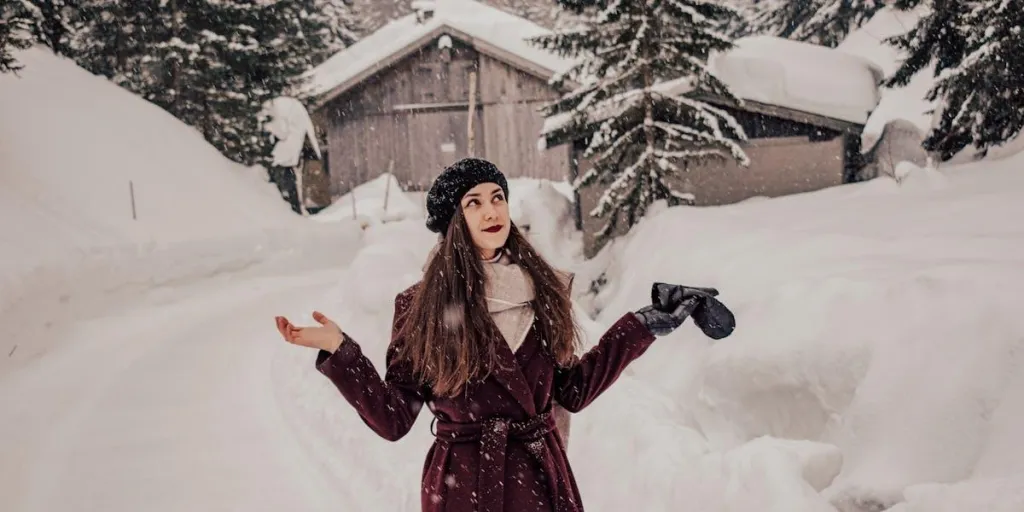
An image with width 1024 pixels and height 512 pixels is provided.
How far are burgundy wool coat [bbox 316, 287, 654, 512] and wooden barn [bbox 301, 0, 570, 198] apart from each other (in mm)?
22370

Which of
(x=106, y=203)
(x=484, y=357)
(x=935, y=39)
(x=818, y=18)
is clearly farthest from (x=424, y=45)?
(x=484, y=357)

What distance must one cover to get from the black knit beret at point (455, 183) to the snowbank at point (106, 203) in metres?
7.93

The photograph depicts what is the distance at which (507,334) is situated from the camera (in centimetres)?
235

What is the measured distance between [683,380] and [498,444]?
15.0 ft

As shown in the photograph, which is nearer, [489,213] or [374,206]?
[489,213]

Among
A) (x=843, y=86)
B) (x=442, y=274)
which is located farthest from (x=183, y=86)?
(x=442, y=274)

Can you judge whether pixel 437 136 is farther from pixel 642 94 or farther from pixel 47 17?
pixel 642 94

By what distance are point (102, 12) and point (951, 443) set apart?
23.4 m

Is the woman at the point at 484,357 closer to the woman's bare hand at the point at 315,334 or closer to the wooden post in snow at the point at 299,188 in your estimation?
the woman's bare hand at the point at 315,334

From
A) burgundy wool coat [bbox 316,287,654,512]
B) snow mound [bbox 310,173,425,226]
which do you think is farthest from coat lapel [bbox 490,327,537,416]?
snow mound [bbox 310,173,425,226]

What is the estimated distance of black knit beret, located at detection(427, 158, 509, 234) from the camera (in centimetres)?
248

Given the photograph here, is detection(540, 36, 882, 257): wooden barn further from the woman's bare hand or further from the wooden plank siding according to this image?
the woman's bare hand

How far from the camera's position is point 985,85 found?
10469 millimetres

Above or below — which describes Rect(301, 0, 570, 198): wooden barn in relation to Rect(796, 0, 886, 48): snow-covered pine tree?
below
